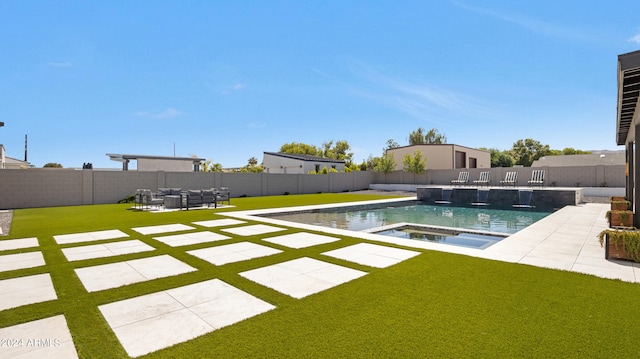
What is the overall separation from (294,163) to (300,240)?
27338mm

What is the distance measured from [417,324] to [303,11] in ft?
46.1

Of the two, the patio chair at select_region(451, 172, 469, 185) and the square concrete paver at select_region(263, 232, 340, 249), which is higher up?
the patio chair at select_region(451, 172, 469, 185)

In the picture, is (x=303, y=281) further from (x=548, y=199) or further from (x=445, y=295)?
(x=548, y=199)

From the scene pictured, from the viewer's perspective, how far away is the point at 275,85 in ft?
75.6

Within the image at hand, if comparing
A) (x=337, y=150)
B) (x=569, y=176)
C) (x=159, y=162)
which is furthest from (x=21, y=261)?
(x=337, y=150)

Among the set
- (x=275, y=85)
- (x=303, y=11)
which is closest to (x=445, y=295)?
(x=303, y=11)

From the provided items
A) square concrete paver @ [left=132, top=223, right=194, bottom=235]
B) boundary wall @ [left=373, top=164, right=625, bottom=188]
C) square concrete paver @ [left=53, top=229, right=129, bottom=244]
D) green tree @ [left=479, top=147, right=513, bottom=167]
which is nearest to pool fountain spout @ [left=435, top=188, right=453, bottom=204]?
boundary wall @ [left=373, top=164, right=625, bottom=188]

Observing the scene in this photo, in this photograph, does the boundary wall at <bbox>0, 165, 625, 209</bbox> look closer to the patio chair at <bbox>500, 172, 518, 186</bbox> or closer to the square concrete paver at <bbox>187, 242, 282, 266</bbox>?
the patio chair at <bbox>500, 172, 518, 186</bbox>

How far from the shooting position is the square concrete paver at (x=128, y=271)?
3.57 m

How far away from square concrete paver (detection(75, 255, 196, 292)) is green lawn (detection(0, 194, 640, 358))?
157 millimetres

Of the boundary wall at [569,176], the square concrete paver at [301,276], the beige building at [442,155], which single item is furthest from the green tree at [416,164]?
the square concrete paver at [301,276]

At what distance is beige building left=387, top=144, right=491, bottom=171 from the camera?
28297 millimetres

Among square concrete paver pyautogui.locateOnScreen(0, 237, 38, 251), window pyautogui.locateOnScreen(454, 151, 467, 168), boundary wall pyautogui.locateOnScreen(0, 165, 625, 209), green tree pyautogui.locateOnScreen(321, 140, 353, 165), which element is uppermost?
green tree pyautogui.locateOnScreen(321, 140, 353, 165)

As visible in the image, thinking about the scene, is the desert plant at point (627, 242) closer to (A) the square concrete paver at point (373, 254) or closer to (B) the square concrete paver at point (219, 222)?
(A) the square concrete paver at point (373, 254)
